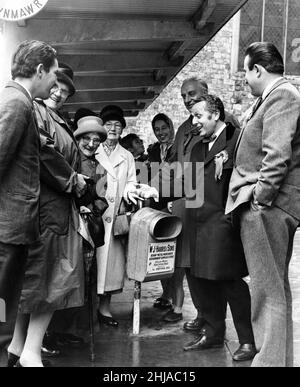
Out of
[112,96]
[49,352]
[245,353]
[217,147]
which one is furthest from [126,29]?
[112,96]

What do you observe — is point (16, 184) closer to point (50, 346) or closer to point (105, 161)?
point (50, 346)

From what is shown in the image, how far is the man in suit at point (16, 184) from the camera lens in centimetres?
278

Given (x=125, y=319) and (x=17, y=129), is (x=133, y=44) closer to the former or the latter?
(x=125, y=319)

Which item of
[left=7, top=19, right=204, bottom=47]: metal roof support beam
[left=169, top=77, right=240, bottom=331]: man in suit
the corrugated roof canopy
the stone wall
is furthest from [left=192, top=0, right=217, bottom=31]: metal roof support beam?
the stone wall

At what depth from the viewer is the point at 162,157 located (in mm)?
5609

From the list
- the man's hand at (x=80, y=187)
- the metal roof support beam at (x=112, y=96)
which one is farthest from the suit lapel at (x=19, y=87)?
the metal roof support beam at (x=112, y=96)

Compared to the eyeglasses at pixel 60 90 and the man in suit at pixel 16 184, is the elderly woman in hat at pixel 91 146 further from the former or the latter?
the man in suit at pixel 16 184

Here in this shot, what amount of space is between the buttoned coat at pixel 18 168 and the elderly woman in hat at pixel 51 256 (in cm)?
36

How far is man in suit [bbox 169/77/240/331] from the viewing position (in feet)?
14.0

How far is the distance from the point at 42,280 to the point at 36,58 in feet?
4.17

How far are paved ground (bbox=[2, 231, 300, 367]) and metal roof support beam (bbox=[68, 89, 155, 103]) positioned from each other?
531 centimetres

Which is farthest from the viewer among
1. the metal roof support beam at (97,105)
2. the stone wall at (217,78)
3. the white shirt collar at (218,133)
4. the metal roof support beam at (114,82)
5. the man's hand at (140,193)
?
the stone wall at (217,78)

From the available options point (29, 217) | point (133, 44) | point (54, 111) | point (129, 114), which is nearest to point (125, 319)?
point (54, 111)

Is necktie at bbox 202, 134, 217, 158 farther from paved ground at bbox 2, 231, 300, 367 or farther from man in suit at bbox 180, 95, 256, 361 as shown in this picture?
paved ground at bbox 2, 231, 300, 367
